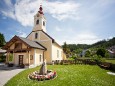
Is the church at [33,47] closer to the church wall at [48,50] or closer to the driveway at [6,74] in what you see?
the church wall at [48,50]

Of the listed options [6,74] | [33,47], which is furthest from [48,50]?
[6,74]

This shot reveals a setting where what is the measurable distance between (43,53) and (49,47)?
2077 mm

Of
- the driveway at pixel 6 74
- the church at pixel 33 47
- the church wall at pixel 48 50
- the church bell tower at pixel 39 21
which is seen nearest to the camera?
the driveway at pixel 6 74

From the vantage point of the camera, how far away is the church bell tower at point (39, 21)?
31.5 m

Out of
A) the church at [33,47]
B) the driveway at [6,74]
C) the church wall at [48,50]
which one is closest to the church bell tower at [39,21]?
the church at [33,47]

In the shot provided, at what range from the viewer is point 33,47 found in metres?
23.6

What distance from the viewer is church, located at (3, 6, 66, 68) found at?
24297 millimetres

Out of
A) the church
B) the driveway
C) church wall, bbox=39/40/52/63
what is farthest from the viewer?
church wall, bbox=39/40/52/63

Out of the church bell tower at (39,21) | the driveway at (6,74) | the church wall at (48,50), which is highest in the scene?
the church bell tower at (39,21)

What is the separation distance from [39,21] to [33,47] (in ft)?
35.3

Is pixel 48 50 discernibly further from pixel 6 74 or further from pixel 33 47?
pixel 6 74

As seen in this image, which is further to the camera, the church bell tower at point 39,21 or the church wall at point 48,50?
the church bell tower at point 39,21

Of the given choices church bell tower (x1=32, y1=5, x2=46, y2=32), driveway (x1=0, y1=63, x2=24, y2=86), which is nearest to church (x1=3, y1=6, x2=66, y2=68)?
church bell tower (x1=32, y1=5, x2=46, y2=32)

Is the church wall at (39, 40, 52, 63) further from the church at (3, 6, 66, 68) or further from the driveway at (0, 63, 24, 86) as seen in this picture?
the driveway at (0, 63, 24, 86)
